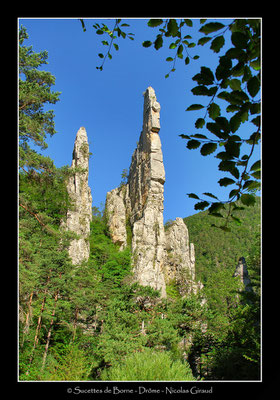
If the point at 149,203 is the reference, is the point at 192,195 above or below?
below

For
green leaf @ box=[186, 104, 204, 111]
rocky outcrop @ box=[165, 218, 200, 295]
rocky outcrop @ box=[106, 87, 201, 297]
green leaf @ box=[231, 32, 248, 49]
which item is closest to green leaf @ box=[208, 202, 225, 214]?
green leaf @ box=[186, 104, 204, 111]

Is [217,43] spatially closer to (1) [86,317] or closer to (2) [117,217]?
(1) [86,317]

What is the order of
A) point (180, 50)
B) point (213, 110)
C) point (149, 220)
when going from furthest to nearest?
point (149, 220), point (180, 50), point (213, 110)

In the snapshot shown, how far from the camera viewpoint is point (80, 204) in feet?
84.0

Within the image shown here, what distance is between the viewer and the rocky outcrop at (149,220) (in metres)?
23.0

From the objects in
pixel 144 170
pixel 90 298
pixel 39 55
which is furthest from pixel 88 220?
pixel 39 55

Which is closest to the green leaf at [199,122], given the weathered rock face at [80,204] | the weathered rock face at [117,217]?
the weathered rock face at [80,204]

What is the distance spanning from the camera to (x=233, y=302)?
59.7ft

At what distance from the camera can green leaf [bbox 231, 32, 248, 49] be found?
3.69ft

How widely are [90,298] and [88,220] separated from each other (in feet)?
45.9

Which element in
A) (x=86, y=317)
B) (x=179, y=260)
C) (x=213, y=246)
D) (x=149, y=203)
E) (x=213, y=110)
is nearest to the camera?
(x=213, y=110)

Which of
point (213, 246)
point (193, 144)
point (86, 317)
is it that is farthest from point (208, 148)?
point (213, 246)

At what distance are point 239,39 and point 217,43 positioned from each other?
0.50 ft

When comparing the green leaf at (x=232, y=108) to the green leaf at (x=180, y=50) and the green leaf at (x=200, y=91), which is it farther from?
the green leaf at (x=180, y=50)
